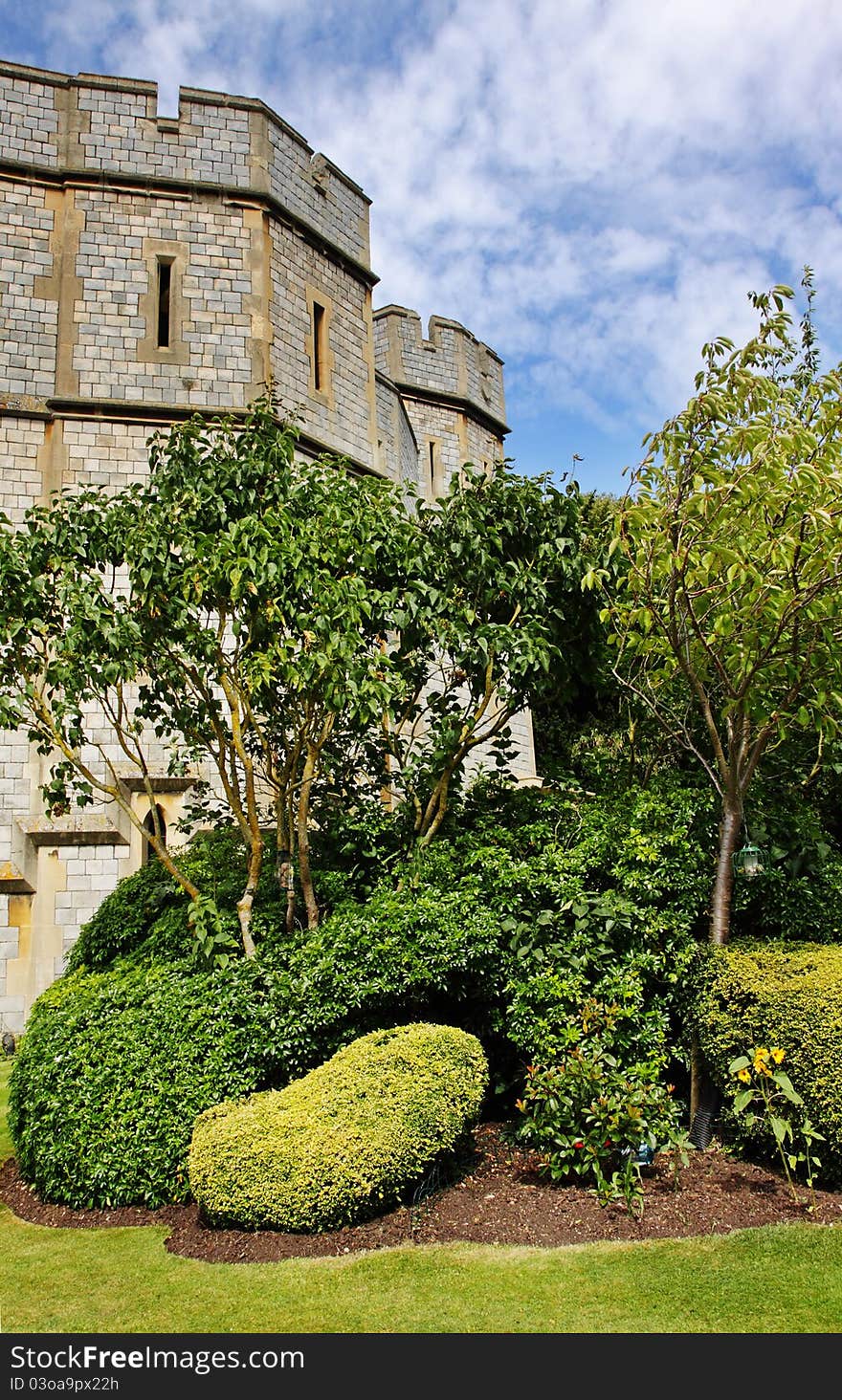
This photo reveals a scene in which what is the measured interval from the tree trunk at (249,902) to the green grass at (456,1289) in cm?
199

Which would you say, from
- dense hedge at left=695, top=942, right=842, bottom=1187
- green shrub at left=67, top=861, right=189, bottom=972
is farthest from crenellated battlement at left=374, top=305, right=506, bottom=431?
dense hedge at left=695, top=942, right=842, bottom=1187

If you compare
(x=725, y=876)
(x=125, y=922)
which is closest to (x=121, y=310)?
(x=125, y=922)

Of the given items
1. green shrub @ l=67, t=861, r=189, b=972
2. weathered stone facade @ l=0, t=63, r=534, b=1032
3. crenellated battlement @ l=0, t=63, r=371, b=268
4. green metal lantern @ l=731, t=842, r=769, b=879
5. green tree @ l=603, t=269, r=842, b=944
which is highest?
crenellated battlement @ l=0, t=63, r=371, b=268

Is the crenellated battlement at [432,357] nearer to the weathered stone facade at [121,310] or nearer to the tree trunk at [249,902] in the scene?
the weathered stone facade at [121,310]

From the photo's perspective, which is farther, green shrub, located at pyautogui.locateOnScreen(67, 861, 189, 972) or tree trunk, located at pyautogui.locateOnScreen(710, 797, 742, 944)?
green shrub, located at pyautogui.locateOnScreen(67, 861, 189, 972)

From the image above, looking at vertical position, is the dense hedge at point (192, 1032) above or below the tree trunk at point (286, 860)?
below

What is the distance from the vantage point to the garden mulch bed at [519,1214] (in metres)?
5.23

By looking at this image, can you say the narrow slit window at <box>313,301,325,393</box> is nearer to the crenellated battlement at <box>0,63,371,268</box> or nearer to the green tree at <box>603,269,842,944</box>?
the crenellated battlement at <box>0,63,371,268</box>

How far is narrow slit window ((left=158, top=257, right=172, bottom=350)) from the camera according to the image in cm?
1216

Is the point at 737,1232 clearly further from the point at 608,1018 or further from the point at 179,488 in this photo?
the point at 179,488

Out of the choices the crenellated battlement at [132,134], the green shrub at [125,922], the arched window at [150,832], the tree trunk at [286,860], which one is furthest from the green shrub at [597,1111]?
the crenellated battlement at [132,134]

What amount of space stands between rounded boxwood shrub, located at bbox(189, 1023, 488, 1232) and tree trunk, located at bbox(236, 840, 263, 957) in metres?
1.21

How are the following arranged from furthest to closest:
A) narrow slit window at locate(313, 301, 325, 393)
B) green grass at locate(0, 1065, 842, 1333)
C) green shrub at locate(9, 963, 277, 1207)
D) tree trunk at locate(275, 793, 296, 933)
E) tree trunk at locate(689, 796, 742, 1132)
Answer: narrow slit window at locate(313, 301, 325, 393) → tree trunk at locate(275, 793, 296, 933) → tree trunk at locate(689, 796, 742, 1132) → green shrub at locate(9, 963, 277, 1207) → green grass at locate(0, 1065, 842, 1333)

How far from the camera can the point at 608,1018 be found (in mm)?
6152
